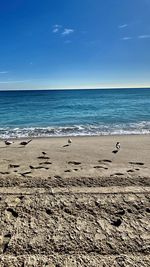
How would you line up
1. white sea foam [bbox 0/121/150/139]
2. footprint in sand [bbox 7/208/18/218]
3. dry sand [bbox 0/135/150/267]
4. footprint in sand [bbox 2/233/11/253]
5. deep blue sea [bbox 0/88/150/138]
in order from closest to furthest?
dry sand [bbox 0/135/150/267]
footprint in sand [bbox 2/233/11/253]
footprint in sand [bbox 7/208/18/218]
white sea foam [bbox 0/121/150/139]
deep blue sea [bbox 0/88/150/138]

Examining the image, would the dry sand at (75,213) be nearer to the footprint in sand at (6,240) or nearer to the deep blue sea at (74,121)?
the footprint in sand at (6,240)

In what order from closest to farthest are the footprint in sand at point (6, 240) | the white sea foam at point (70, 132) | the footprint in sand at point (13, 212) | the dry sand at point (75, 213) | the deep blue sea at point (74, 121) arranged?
the dry sand at point (75, 213), the footprint in sand at point (6, 240), the footprint in sand at point (13, 212), the white sea foam at point (70, 132), the deep blue sea at point (74, 121)

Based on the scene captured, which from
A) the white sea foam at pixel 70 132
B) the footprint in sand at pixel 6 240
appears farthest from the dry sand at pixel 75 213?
the white sea foam at pixel 70 132

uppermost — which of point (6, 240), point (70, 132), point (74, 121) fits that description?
point (74, 121)

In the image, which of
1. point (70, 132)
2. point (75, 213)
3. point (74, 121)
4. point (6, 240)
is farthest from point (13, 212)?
A: point (74, 121)

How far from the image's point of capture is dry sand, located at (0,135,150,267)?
2732 mm

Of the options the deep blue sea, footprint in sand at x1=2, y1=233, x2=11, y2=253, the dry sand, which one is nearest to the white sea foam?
the deep blue sea

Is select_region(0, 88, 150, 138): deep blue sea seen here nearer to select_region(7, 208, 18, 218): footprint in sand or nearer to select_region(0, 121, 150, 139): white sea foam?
select_region(0, 121, 150, 139): white sea foam

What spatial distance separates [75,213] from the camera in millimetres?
3533

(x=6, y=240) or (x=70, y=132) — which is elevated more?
(x=70, y=132)

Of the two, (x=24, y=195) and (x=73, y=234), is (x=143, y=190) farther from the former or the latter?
(x=24, y=195)

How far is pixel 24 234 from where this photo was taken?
3.08 metres

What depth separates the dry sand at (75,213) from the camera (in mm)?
2732

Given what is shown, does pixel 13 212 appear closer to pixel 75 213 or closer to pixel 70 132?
pixel 75 213
